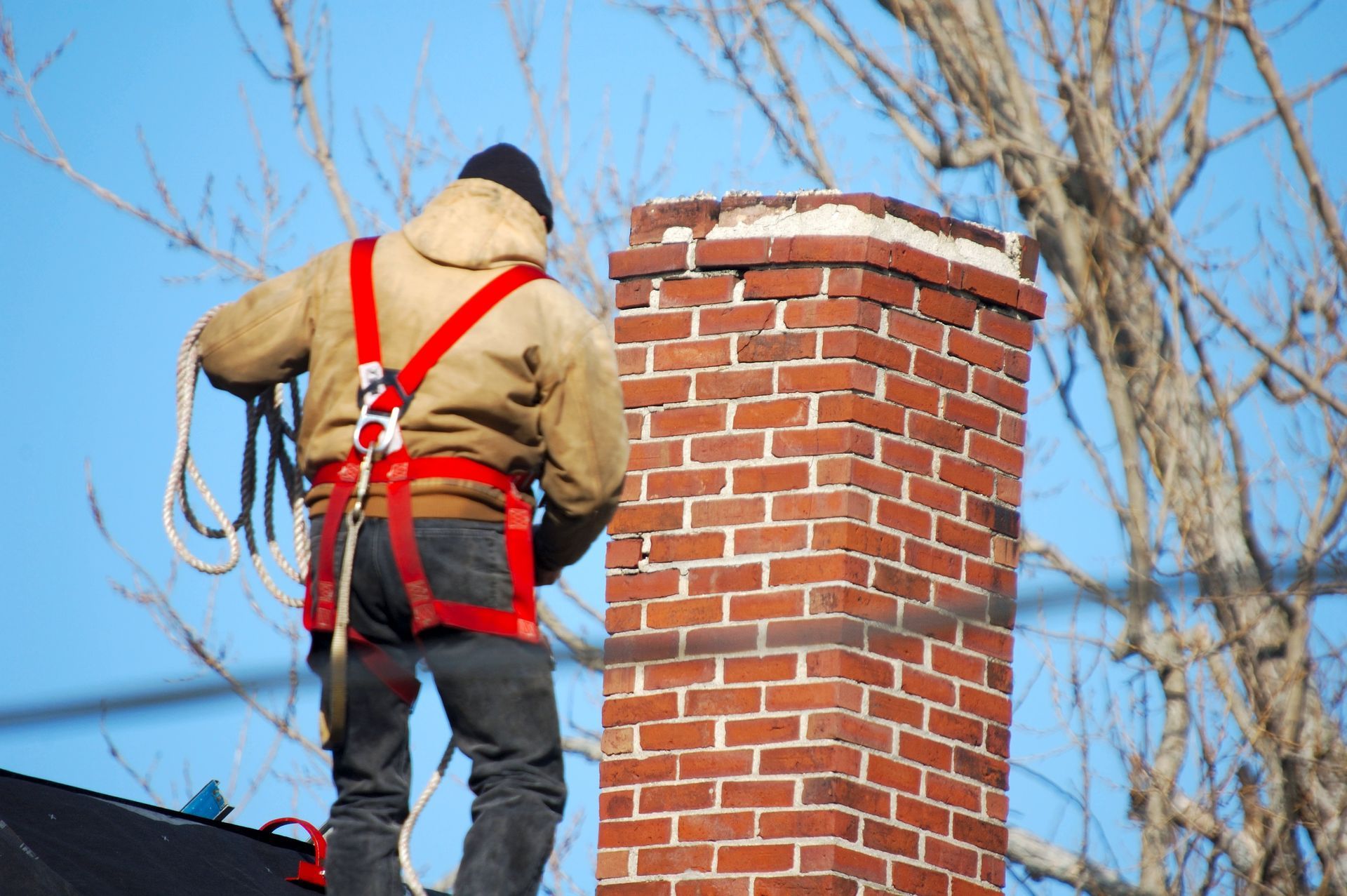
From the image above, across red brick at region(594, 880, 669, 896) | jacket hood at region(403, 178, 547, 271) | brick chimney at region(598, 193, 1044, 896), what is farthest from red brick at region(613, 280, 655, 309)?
red brick at region(594, 880, 669, 896)

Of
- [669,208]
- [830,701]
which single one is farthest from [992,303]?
[830,701]

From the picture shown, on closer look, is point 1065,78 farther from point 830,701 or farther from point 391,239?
point 391,239

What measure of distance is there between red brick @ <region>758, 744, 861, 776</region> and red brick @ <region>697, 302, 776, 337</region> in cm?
115

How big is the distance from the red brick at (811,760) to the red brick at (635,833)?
329 millimetres

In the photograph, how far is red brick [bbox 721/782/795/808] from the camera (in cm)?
498

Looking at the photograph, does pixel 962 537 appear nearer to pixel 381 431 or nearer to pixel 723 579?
pixel 723 579

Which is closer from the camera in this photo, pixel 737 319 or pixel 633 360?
pixel 737 319

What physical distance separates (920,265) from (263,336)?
211 cm

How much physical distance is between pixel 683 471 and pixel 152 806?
2.07 m

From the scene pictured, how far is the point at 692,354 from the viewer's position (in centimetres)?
550

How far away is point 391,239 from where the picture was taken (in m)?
4.11

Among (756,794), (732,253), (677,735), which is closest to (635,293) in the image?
(732,253)

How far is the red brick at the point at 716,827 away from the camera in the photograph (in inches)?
197

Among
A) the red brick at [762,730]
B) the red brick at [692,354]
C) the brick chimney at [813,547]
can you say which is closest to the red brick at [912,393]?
the brick chimney at [813,547]
